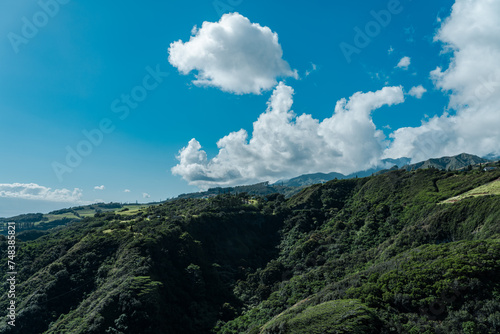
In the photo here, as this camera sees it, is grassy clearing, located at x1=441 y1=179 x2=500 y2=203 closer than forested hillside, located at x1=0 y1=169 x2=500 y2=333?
No

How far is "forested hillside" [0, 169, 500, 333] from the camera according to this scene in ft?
92.8

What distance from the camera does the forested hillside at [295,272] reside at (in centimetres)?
2830

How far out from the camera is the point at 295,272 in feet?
232

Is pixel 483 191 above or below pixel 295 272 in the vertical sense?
above

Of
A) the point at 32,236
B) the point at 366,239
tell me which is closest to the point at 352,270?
the point at 366,239

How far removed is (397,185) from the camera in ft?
303

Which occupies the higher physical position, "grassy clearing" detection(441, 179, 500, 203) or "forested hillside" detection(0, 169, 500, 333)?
"grassy clearing" detection(441, 179, 500, 203)

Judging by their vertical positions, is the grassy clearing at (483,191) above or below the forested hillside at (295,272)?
above

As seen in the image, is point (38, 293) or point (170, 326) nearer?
point (170, 326)

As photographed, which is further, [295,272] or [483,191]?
[295,272]

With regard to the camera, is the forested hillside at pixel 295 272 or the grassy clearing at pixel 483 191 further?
the grassy clearing at pixel 483 191

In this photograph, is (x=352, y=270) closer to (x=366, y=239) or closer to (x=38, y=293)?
(x=366, y=239)

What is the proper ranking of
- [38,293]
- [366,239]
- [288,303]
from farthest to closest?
[366,239] < [38,293] < [288,303]

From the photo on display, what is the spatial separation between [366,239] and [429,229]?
735 inches
